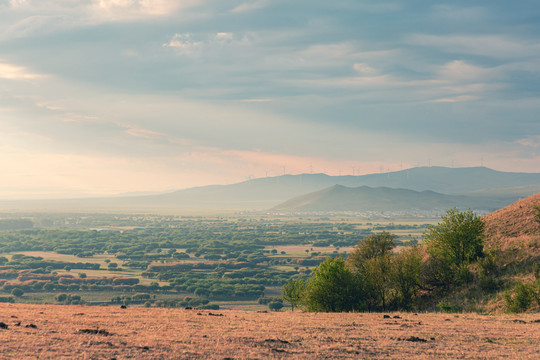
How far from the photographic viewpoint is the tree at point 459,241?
6556cm

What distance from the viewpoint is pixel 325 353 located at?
2836cm

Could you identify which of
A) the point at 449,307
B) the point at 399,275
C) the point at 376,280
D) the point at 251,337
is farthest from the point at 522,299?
the point at 251,337

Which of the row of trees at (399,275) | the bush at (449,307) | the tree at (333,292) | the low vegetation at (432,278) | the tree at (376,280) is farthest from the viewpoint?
the tree at (376,280)

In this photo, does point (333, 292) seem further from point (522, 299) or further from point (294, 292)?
point (522, 299)

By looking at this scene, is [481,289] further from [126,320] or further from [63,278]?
[63,278]

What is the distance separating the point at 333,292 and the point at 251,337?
30.2 meters

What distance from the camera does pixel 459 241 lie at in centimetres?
6612

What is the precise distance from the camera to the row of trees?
60594mm

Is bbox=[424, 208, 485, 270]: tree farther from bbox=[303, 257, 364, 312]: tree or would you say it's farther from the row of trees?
bbox=[303, 257, 364, 312]: tree

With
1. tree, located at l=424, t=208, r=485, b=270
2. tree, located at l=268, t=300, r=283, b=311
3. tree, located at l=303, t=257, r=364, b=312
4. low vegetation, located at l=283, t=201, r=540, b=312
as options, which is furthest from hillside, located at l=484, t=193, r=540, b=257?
tree, located at l=268, t=300, r=283, b=311

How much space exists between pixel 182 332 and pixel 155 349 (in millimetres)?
6085

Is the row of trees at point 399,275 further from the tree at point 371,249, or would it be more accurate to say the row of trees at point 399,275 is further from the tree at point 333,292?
the tree at point 371,249

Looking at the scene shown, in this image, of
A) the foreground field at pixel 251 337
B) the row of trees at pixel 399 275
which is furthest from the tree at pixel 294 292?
the foreground field at pixel 251 337

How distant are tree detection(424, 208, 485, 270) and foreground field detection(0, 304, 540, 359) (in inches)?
886
